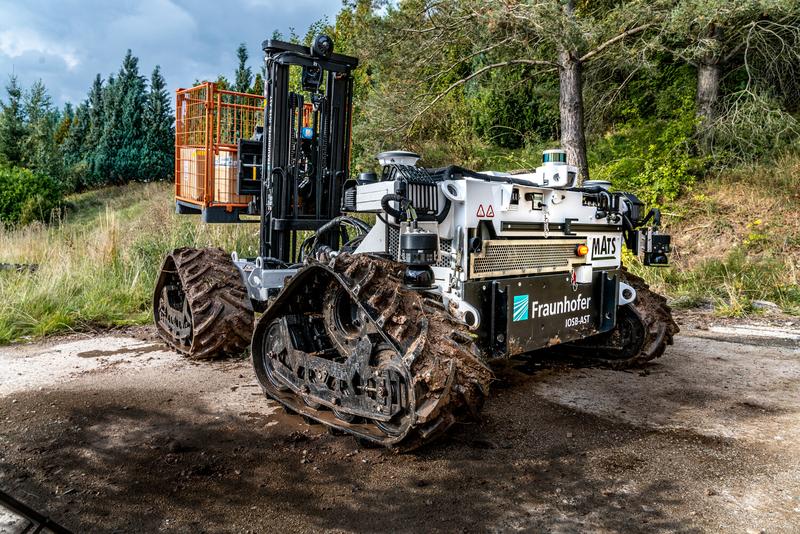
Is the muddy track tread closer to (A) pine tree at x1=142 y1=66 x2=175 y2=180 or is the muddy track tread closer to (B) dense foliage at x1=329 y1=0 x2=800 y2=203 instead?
(B) dense foliage at x1=329 y1=0 x2=800 y2=203

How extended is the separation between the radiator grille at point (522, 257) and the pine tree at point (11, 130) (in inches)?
1339

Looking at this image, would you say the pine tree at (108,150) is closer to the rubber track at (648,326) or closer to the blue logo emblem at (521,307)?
the rubber track at (648,326)

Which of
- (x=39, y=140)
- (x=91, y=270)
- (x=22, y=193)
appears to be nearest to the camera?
(x=91, y=270)

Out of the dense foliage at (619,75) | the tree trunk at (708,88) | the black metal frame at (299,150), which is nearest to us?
the black metal frame at (299,150)

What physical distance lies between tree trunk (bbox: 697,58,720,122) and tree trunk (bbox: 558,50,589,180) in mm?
2473

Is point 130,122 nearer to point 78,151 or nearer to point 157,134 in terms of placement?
point 157,134

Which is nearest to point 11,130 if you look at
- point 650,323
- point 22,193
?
point 22,193

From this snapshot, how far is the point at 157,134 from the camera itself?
3544cm

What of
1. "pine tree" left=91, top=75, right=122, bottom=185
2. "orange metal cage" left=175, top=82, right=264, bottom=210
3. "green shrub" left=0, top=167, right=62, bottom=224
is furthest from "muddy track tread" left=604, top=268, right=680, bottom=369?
"pine tree" left=91, top=75, right=122, bottom=185

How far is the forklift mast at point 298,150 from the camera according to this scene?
203 inches

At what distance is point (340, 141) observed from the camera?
222 inches

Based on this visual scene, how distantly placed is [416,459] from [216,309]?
260 centimetres

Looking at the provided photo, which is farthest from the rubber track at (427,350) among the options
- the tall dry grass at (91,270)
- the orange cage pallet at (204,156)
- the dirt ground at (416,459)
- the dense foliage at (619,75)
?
the dense foliage at (619,75)

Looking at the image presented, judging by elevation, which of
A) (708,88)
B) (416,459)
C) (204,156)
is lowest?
(416,459)
